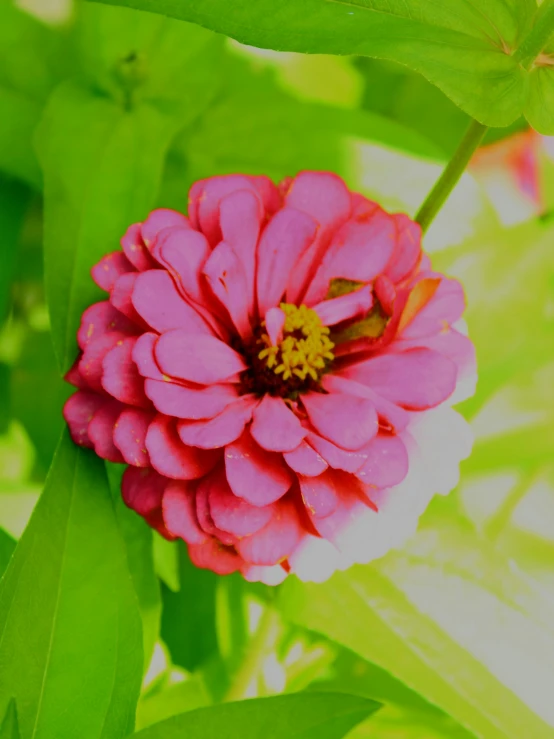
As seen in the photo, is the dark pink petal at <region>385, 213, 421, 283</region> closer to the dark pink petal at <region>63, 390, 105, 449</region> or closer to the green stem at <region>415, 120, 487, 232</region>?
the green stem at <region>415, 120, 487, 232</region>

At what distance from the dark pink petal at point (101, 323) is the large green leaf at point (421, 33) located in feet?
0.47

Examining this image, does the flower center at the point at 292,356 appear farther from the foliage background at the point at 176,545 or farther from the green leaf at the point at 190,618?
the green leaf at the point at 190,618

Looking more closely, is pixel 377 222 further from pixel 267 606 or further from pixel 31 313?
pixel 31 313

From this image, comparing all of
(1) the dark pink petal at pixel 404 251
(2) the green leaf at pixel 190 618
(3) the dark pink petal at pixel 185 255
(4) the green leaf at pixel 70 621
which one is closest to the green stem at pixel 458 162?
(1) the dark pink petal at pixel 404 251

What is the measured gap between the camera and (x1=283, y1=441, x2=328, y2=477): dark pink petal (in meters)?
0.37

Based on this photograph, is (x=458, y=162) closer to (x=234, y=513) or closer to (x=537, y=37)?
(x=537, y=37)

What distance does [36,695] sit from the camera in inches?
14.9

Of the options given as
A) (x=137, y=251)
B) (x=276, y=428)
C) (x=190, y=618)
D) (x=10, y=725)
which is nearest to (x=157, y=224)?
(x=137, y=251)

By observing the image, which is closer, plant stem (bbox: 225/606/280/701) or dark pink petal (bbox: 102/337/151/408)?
dark pink petal (bbox: 102/337/151/408)

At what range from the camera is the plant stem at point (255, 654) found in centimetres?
58

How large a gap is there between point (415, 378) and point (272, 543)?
10cm

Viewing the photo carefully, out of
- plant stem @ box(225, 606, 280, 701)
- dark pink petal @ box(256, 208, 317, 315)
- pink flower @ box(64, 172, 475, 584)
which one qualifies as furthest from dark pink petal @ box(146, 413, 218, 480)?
plant stem @ box(225, 606, 280, 701)

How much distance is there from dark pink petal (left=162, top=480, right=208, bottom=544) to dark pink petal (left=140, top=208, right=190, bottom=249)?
118 millimetres

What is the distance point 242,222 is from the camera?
0.42 meters
